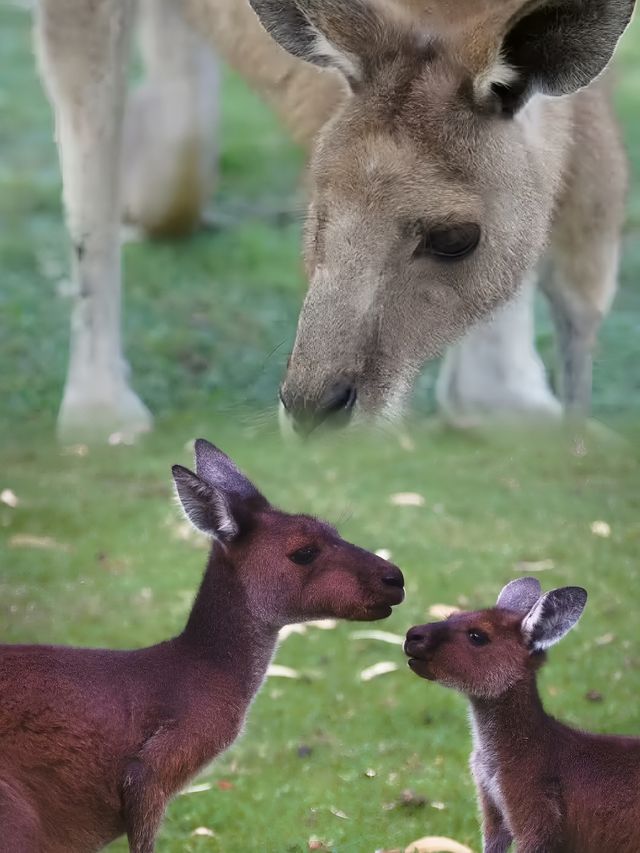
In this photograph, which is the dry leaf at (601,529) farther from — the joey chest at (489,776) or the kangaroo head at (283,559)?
the kangaroo head at (283,559)

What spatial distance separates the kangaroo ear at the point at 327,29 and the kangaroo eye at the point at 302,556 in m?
1.46

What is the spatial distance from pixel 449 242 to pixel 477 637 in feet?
3.94

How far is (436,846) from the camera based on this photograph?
3711 millimetres

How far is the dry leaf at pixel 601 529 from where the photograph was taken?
6223 millimetres

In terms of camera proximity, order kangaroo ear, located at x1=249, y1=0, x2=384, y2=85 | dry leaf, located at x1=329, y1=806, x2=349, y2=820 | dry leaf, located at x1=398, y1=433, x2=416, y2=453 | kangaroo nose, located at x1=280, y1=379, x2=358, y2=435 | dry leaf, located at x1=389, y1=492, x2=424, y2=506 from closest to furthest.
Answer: kangaroo nose, located at x1=280, y1=379, x2=358, y2=435 → kangaroo ear, located at x1=249, y1=0, x2=384, y2=85 → dry leaf, located at x1=329, y1=806, x2=349, y2=820 → dry leaf, located at x1=389, y1=492, x2=424, y2=506 → dry leaf, located at x1=398, y1=433, x2=416, y2=453

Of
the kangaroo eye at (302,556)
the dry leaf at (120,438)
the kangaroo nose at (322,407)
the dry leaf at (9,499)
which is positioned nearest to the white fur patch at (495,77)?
the kangaroo nose at (322,407)

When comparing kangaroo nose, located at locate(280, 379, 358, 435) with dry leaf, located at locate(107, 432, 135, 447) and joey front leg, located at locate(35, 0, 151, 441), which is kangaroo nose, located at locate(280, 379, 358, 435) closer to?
joey front leg, located at locate(35, 0, 151, 441)

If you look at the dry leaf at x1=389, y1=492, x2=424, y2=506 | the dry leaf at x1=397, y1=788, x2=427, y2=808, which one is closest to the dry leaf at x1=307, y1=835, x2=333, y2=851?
the dry leaf at x1=397, y1=788, x2=427, y2=808

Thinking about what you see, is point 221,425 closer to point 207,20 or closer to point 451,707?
point 207,20

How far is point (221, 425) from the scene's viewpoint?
6.95 meters

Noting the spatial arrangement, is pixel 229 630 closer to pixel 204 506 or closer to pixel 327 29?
pixel 204 506

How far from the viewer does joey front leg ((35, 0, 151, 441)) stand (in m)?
5.66

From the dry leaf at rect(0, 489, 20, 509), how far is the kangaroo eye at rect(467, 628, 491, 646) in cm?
351

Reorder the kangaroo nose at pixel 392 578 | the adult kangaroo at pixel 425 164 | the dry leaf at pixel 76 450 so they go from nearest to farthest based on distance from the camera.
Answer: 1. the kangaroo nose at pixel 392 578
2. the adult kangaroo at pixel 425 164
3. the dry leaf at pixel 76 450
